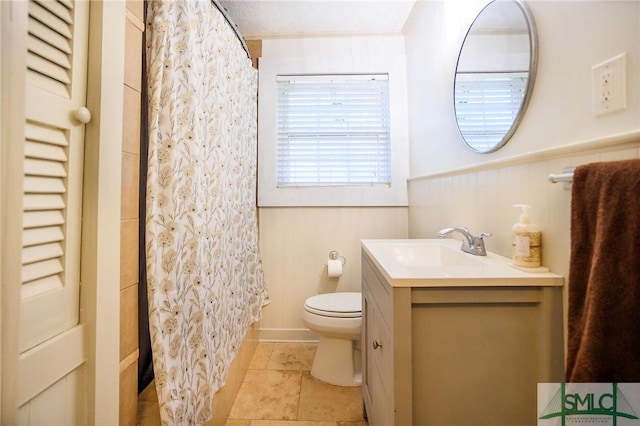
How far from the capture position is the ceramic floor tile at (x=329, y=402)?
1.37 metres

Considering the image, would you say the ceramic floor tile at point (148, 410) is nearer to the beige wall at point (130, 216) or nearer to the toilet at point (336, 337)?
the beige wall at point (130, 216)

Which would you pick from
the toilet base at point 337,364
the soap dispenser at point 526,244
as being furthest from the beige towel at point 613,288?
the toilet base at point 337,364

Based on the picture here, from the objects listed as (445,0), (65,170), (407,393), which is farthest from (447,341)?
(445,0)

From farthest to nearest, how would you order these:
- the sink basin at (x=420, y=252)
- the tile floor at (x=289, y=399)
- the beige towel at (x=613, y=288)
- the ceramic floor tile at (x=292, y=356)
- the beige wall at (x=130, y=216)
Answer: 1. the ceramic floor tile at (x=292, y=356)
2. the tile floor at (x=289, y=399)
3. the sink basin at (x=420, y=252)
4. the beige wall at (x=130, y=216)
5. the beige towel at (x=613, y=288)

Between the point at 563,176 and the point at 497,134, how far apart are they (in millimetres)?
452

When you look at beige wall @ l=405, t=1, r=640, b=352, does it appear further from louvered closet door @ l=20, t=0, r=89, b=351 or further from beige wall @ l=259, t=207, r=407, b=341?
louvered closet door @ l=20, t=0, r=89, b=351

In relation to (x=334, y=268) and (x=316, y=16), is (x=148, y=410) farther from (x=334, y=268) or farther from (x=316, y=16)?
(x=316, y=16)

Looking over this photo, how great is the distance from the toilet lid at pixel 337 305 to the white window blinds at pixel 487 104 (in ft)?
3.44

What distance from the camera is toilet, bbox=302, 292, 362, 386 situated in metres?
1.54

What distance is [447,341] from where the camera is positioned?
0.71m

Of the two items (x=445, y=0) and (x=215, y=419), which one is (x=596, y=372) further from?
(x=445, y=0)

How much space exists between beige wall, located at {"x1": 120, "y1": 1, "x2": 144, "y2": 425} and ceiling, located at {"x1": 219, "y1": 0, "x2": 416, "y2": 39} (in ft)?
4.24

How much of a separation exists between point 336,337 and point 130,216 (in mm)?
1242

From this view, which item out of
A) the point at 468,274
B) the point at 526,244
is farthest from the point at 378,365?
the point at 526,244
